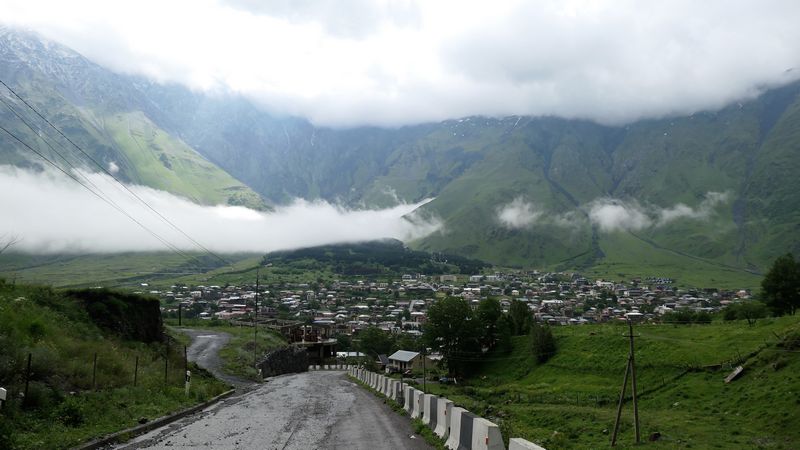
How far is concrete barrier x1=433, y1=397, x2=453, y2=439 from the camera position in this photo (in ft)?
48.8

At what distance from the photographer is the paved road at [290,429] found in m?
14.2

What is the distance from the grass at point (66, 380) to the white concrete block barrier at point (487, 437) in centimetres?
988

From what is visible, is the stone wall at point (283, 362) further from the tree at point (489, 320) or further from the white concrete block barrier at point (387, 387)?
the tree at point (489, 320)

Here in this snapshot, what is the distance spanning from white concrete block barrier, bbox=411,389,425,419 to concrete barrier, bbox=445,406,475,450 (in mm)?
5045

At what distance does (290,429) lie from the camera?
55.6ft

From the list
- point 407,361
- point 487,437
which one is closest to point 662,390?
point 487,437

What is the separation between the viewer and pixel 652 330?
7275cm

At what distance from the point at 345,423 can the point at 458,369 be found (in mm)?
78606

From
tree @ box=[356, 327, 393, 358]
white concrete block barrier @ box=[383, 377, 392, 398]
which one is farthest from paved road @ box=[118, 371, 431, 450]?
tree @ box=[356, 327, 393, 358]

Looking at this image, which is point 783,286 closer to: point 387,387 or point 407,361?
point 407,361

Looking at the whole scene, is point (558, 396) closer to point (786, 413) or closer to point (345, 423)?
point (786, 413)

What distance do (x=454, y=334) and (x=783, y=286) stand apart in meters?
50.0

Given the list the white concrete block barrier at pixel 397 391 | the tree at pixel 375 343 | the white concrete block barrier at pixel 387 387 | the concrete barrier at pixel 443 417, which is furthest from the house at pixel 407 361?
the concrete barrier at pixel 443 417

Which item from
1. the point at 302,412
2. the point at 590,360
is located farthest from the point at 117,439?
the point at 590,360
